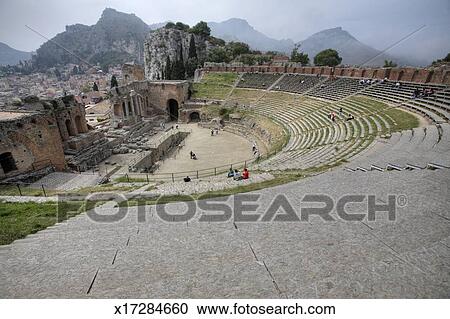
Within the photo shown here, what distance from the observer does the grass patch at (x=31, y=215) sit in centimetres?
688

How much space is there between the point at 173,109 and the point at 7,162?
1161 inches

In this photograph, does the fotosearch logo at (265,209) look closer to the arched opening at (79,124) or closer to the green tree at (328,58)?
the arched opening at (79,124)

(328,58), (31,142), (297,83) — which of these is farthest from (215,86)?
(328,58)

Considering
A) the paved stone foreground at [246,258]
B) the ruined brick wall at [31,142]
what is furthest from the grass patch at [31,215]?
the ruined brick wall at [31,142]

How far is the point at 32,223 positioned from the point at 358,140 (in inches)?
651

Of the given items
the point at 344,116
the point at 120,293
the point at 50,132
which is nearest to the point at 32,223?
the point at 120,293

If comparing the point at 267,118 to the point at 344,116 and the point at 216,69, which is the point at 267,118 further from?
the point at 216,69

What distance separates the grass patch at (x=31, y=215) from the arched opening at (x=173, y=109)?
35075mm

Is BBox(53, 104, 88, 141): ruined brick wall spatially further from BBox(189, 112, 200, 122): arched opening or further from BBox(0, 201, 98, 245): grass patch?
BBox(189, 112, 200, 122): arched opening

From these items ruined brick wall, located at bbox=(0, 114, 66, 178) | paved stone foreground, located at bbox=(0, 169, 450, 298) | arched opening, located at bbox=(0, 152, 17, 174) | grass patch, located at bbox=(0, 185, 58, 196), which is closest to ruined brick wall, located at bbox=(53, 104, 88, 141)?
ruined brick wall, located at bbox=(0, 114, 66, 178)

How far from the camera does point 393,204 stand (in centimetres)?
624

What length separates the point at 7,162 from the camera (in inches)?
636

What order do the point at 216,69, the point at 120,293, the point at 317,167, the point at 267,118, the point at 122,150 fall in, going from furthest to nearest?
1. the point at 216,69
2. the point at 267,118
3. the point at 122,150
4. the point at 317,167
5. the point at 120,293

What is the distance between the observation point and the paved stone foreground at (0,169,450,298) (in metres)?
3.66
